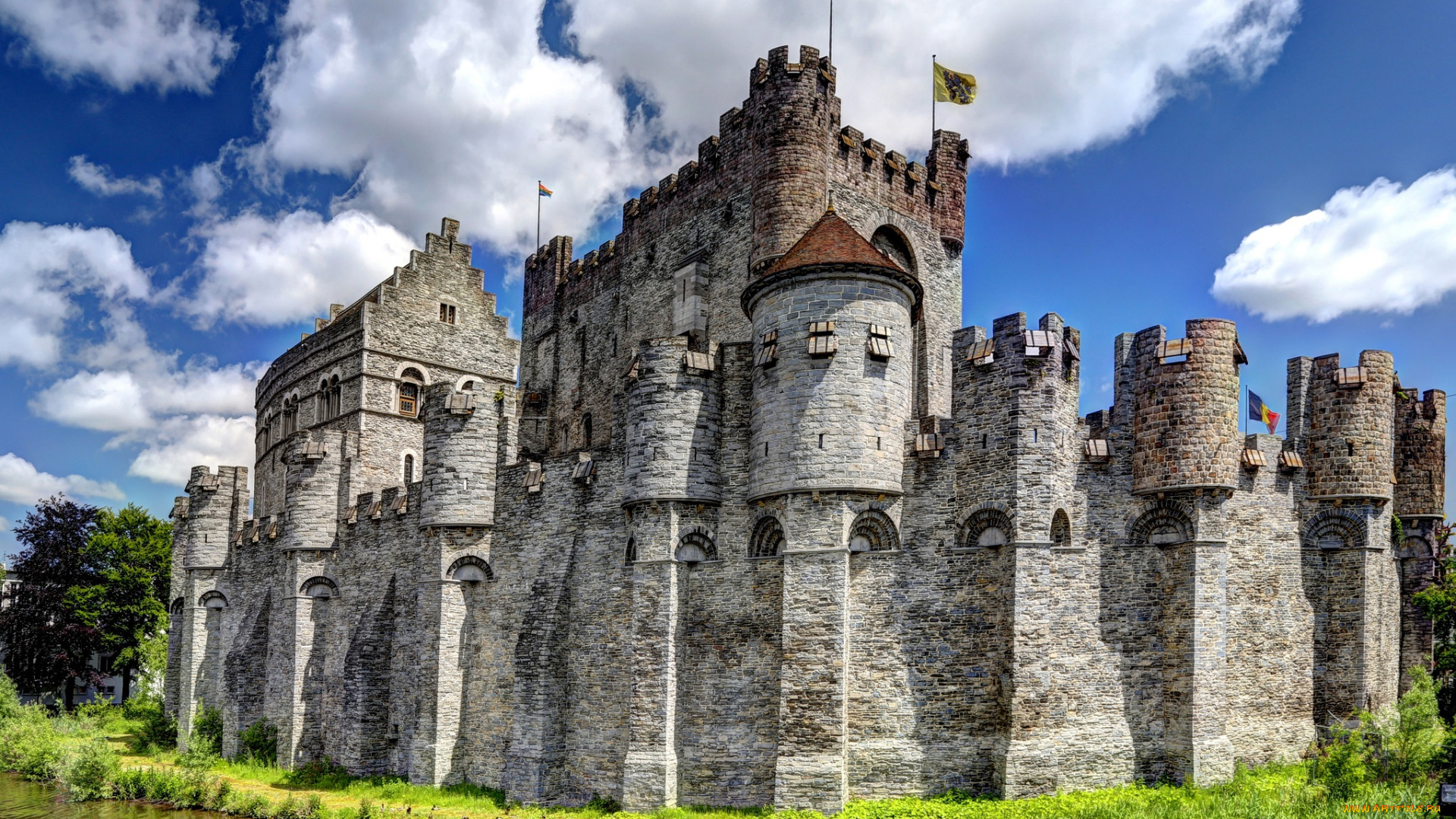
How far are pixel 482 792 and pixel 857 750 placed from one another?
1108 cm

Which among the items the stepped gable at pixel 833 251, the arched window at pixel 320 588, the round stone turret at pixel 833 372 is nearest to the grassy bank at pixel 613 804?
the arched window at pixel 320 588

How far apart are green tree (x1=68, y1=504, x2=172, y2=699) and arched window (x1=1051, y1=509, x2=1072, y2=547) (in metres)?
46.5

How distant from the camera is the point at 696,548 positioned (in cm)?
2295

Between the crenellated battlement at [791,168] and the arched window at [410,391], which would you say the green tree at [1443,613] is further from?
the arched window at [410,391]

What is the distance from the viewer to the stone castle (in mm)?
20484

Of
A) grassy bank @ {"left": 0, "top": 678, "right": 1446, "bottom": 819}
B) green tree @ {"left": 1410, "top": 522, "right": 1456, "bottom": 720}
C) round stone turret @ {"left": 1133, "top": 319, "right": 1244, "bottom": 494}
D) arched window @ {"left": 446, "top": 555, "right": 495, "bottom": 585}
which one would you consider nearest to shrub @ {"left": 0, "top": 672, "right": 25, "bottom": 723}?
grassy bank @ {"left": 0, "top": 678, "right": 1446, "bottom": 819}

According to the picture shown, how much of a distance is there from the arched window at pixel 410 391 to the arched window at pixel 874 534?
2345 centimetres

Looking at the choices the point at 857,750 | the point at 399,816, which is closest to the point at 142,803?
the point at 399,816

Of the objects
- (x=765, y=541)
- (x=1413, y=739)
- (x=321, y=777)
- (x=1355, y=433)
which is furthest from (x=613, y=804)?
(x=1355, y=433)

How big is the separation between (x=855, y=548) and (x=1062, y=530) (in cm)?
440

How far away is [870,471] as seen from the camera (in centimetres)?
2095

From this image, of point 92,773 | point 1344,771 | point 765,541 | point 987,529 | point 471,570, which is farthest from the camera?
point 92,773

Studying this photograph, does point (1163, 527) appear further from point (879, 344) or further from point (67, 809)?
point (67, 809)

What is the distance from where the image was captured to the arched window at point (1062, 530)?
69.6 feet
